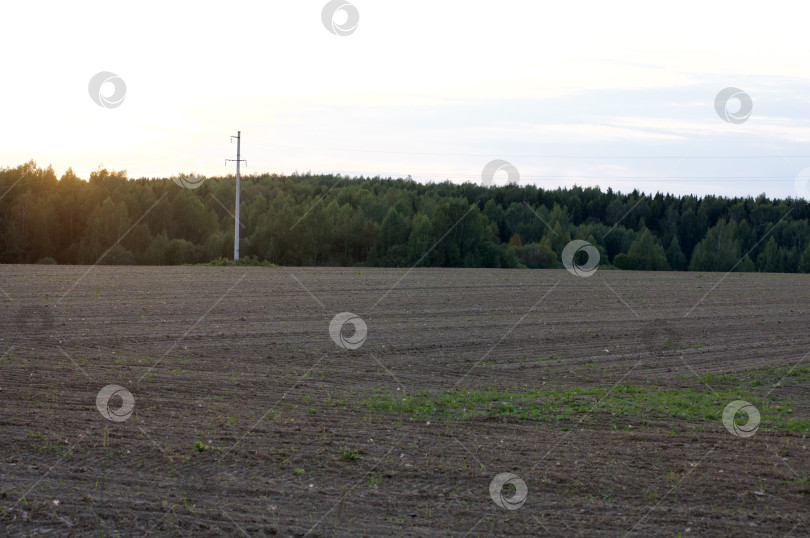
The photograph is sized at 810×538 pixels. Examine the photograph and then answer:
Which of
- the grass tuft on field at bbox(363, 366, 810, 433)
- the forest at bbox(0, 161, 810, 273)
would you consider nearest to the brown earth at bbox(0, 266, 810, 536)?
the grass tuft on field at bbox(363, 366, 810, 433)

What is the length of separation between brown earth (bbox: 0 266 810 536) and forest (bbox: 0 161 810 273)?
4086cm

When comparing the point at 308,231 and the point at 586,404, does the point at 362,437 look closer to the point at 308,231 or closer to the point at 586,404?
the point at 586,404

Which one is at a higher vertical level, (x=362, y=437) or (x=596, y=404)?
(x=596, y=404)

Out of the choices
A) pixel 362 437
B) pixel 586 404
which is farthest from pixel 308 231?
pixel 362 437

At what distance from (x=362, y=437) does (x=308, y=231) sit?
238ft

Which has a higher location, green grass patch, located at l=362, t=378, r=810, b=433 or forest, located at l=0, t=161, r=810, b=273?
forest, located at l=0, t=161, r=810, b=273

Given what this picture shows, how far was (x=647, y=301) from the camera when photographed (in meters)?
31.7

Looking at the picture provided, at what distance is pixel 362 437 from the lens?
9406 millimetres

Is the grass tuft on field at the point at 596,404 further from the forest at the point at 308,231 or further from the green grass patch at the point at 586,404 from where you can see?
the forest at the point at 308,231

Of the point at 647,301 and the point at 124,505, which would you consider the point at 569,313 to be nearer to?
the point at 647,301

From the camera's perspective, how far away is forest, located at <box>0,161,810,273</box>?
7356cm

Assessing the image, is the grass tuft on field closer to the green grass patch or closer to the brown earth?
the green grass patch

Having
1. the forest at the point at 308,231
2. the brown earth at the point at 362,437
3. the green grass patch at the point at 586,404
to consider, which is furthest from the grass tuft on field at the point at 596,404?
the forest at the point at 308,231

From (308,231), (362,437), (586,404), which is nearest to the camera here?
(362,437)
